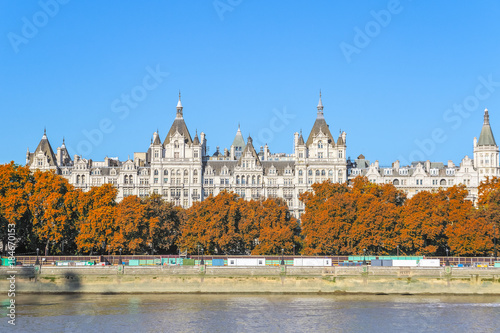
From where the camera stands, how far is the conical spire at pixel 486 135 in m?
167

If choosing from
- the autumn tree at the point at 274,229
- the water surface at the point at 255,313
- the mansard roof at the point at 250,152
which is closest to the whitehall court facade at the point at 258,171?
the mansard roof at the point at 250,152

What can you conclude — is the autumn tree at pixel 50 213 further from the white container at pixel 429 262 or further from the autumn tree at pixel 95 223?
the white container at pixel 429 262

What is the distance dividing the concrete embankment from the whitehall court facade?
59.2 m

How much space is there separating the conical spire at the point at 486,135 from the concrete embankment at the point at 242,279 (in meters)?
71.3

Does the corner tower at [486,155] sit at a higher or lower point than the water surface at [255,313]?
higher

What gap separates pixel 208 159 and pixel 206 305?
261 ft

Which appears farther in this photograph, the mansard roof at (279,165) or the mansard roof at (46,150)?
the mansard roof at (46,150)

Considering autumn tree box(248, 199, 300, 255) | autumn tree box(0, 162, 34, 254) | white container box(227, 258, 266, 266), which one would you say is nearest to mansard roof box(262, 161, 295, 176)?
autumn tree box(248, 199, 300, 255)

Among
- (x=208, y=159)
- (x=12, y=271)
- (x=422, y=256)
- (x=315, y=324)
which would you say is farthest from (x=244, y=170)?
(x=315, y=324)

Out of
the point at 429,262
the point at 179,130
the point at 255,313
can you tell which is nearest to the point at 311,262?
the point at 429,262

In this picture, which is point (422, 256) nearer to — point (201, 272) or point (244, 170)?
point (201, 272)

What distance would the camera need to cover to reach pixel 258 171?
6442 inches

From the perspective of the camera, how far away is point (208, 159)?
169750 millimetres

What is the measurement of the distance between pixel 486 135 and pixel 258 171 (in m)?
43.8
